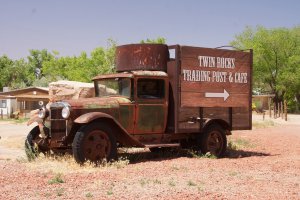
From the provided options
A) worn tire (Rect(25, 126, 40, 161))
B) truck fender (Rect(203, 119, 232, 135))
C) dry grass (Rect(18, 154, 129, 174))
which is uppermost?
truck fender (Rect(203, 119, 232, 135))

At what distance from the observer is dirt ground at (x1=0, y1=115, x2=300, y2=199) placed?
6887 millimetres

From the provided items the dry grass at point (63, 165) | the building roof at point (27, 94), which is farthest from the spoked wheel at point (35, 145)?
the building roof at point (27, 94)

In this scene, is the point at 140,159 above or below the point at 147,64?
below

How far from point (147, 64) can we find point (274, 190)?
5231 mm

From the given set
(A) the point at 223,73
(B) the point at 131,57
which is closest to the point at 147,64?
(B) the point at 131,57

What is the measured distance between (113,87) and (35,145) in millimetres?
2223

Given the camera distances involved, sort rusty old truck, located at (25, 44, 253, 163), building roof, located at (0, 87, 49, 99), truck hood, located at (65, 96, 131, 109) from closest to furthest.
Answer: rusty old truck, located at (25, 44, 253, 163) < truck hood, located at (65, 96, 131, 109) < building roof, located at (0, 87, 49, 99)

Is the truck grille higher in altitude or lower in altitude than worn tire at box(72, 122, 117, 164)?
higher

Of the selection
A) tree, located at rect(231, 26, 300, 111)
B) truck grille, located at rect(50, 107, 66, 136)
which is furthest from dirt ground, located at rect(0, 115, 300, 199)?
tree, located at rect(231, 26, 300, 111)

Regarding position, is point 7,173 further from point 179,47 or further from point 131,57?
point 179,47

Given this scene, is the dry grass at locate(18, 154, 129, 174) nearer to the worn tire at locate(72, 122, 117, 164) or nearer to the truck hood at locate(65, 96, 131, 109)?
the worn tire at locate(72, 122, 117, 164)

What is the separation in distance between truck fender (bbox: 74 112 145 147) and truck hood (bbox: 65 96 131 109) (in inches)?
15.4

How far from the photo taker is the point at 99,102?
10.5 m

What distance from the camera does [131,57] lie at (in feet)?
38.1
